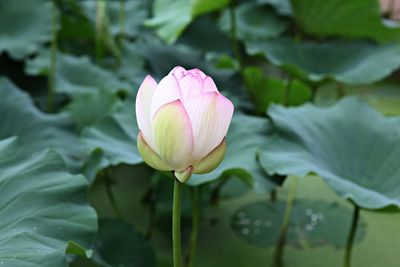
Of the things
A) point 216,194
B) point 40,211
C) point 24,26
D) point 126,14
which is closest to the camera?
point 40,211

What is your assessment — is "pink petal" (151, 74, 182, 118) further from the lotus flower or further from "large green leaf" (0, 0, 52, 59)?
"large green leaf" (0, 0, 52, 59)

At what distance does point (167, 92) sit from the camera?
759 mm

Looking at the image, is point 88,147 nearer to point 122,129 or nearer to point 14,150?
point 122,129

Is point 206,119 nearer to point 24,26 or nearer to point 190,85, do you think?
point 190,85

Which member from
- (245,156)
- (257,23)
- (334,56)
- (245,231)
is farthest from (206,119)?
(257,23)

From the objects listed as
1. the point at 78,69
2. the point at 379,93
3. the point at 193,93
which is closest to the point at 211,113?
the point at 193,93

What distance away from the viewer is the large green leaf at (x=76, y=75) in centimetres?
190

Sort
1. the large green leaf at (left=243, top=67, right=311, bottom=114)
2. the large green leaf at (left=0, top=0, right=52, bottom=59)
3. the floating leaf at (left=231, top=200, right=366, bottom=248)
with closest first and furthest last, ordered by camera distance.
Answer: the floating leaf at (left=231, top=200, right=366, bottom=248)
the large green leaf at (left=243, top=67, right=311, bottom=114)
the large green leaf at (left=0, top=0, right=52, bottom=59)

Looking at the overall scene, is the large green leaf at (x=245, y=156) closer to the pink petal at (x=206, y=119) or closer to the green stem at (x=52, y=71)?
the pink petal at (x=206, y=119)

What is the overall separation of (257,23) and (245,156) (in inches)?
41.2

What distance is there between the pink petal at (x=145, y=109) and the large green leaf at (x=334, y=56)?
1044mm

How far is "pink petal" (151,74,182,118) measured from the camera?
756 millimetres

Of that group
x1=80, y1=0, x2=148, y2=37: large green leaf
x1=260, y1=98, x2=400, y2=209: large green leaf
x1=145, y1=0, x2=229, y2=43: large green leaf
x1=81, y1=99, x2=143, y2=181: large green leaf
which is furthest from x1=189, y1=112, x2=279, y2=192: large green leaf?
x1=80, y1=0, x2=148, y2=37: large green leaf

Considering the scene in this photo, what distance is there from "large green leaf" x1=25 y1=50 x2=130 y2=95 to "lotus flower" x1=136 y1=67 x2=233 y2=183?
1100 millimetres
